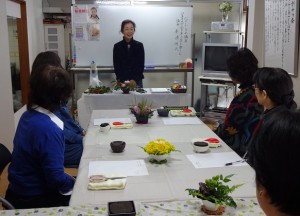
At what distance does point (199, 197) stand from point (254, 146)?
0.59 meters

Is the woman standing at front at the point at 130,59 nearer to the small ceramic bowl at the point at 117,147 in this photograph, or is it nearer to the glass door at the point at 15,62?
the glass door at the point at 15,62

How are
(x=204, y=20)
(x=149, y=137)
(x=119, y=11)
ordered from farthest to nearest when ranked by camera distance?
(x=204, y=20)
(x=119, y=11)
(x=149, y=137)

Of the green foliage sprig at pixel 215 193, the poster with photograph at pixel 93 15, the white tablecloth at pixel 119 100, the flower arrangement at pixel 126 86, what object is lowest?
the white tablecloth at pixel 119 100

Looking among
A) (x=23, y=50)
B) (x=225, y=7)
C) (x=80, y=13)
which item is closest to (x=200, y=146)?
(x=23, y=50)

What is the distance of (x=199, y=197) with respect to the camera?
4.29ft

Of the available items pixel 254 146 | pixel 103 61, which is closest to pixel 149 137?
pixel 254 146

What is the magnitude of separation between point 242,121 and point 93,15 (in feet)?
12.2

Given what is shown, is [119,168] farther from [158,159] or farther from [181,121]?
[181,121]

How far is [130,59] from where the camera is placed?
493 centimetres

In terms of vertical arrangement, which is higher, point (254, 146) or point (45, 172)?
point (254, 146)

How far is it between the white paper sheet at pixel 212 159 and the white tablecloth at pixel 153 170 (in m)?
0.04

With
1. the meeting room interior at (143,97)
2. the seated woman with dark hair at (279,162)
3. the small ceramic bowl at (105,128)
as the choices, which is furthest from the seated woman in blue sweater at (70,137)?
the seated woman with dark hair at (279,162)

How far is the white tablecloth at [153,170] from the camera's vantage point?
144 cm

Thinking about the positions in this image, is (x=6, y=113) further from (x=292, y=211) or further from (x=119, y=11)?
(x=292, y=211)
